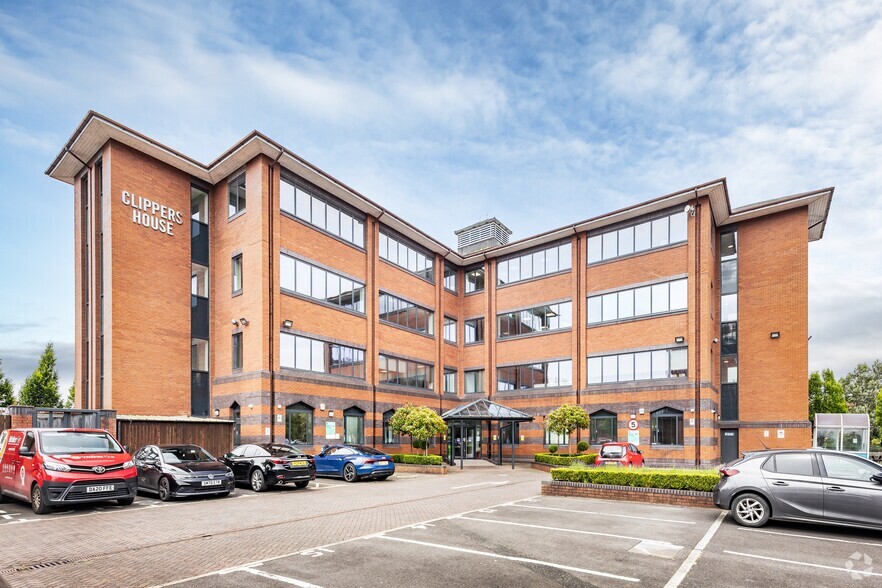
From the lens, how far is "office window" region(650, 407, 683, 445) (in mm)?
25734

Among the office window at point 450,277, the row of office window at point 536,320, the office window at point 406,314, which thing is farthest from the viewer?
the office window at point 450,277

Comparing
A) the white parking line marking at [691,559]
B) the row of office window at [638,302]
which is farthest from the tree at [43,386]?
the white parking line marking at [691,559]

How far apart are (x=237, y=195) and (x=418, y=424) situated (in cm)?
1252

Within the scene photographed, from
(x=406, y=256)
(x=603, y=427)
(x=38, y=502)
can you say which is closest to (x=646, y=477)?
(x=38, y=502)

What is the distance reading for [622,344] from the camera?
92.6ft

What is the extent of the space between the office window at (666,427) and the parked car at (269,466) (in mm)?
16541

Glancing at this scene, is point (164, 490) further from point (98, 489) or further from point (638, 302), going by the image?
point (638, 302)

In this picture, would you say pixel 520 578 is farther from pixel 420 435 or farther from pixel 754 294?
pixel 754 294

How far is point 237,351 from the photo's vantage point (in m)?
23.6

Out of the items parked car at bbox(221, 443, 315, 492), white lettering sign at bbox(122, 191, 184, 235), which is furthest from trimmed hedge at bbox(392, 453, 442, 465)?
white lettering sign at bbox(122, 191, 184, 235)

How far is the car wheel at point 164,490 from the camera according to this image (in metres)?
13.8

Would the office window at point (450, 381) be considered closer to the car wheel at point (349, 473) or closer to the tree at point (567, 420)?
the tree at point (567, 420)

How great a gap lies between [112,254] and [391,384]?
13.6 metres

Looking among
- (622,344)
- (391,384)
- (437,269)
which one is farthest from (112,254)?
(622,344)
